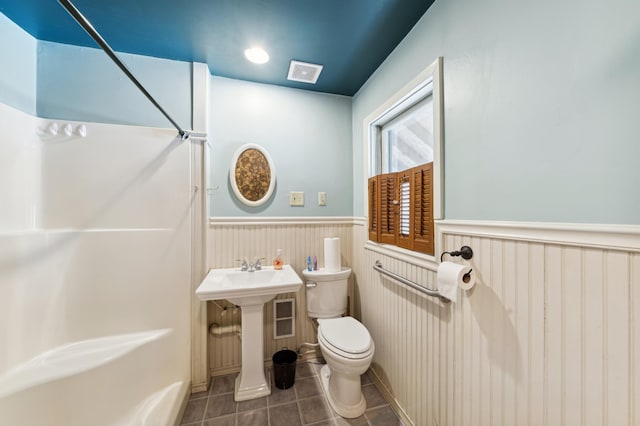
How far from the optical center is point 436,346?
1.18 meters

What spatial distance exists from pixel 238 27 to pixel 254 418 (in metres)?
2.41

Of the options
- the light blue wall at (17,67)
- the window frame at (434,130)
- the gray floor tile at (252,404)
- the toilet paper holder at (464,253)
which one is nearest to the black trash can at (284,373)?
the gray floor tile at (252,404)

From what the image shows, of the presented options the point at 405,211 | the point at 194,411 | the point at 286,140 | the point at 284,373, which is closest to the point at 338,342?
the point at 284,373

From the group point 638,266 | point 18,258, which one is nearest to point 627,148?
point 638,266

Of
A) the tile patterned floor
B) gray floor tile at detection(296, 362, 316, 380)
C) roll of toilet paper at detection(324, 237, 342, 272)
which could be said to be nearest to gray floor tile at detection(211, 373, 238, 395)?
the tile patterned floor

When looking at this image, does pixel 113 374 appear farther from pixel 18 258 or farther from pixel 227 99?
pixel 227 99

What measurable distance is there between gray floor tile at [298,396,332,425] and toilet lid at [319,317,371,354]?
0.44 metres

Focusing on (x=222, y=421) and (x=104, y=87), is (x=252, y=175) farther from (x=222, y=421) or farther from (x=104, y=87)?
(x=222, y=421)

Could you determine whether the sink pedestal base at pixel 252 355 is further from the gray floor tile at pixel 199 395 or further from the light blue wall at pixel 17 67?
the light blue wall at pixel 17 67

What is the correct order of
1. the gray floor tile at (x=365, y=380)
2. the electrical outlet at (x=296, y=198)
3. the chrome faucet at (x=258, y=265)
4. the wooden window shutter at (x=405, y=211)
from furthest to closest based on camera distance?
1. the electrical outlet at (x=296, y=198)
2. the chrome faucet at (x=258, y=265)
3. the gray floor tile at (x=365, y=380)
4. the wooden window shutter at (x=405, y=211)

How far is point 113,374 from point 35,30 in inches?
83.5

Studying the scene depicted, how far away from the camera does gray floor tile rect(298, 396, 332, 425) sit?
1.45 metres

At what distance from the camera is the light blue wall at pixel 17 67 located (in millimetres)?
1295

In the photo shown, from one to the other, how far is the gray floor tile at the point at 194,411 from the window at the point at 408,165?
5.38ft
